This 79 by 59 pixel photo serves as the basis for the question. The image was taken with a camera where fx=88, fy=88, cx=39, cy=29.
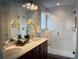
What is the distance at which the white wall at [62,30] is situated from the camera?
3.61 metres

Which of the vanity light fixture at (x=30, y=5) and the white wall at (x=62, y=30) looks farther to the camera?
the white wall at (x=62, y=30)

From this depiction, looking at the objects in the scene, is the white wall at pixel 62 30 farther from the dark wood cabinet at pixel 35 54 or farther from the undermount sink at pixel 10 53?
the undermount sink at pixel 10 53

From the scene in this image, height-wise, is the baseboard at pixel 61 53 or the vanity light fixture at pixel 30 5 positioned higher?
the vanity light fixture at pixel 30 5

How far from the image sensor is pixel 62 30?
380cm

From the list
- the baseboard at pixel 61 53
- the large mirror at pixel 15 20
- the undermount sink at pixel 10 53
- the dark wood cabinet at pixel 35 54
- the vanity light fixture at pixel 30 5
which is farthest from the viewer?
the baseboard at pixel 61 53

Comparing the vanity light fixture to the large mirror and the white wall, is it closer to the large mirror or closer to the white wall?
the large mirror

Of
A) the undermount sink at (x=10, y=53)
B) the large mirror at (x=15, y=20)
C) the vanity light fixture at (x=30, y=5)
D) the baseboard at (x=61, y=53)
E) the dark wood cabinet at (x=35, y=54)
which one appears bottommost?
the baseboard at (x=61, y=53)

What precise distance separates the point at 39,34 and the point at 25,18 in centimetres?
111

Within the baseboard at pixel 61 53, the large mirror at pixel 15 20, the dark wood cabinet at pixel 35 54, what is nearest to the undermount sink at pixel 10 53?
the dark wood cabinet at pixel 35 54

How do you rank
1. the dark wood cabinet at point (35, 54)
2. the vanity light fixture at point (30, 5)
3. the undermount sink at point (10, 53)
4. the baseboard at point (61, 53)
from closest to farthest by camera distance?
the undermount sink at point (10, 53), the dark wood cabinet at point (35, 54), the vanity light fixture at point (30, 5), the baseboard at point (61, 53)

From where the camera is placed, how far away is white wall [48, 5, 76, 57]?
361cm

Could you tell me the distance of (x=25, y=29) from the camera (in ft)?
9.22

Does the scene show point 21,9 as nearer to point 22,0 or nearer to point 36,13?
point 22,0

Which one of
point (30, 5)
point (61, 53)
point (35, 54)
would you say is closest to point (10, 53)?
point (35, 54)
